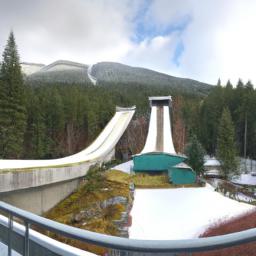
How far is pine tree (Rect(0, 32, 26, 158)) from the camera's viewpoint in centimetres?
2928

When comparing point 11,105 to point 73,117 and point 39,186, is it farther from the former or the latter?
point 39,186

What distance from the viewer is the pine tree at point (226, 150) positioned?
32.0 m

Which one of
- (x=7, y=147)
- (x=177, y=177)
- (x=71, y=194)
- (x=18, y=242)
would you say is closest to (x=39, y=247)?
(x=18, y=242)

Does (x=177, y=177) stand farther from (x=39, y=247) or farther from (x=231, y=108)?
(x=231, y=108)

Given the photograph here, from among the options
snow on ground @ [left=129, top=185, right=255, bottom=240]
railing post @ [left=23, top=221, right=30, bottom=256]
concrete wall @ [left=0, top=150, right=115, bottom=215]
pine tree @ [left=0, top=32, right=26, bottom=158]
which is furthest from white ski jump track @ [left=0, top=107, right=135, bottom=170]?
railing post @ [left=23, top=221, right=30, bottom=256]

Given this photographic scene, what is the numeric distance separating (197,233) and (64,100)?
33129mm

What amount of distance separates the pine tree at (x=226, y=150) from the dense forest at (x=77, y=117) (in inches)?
315

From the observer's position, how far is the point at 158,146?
31844mm

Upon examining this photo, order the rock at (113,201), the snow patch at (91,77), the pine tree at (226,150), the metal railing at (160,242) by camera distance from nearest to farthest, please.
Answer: the metal railing at (160,242) → the rock at (113,201) → the pine tree at (226,150) → the snow patch at (91,77)

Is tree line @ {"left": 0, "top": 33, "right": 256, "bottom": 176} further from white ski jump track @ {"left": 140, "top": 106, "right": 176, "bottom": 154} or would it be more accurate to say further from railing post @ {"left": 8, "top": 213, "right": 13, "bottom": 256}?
railing post @ {"left": 8, "top": 213, "right": 13, "bottom": 256}

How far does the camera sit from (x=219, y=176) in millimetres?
33219

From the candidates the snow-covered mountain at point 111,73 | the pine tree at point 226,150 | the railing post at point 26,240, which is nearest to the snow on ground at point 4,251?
the railing post at point 26,240

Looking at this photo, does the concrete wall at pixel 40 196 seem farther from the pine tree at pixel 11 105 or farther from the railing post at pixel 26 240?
the railing post at pixel 26 240

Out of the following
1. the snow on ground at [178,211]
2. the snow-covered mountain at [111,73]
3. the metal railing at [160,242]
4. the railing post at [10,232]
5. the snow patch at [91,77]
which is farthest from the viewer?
the snow-covered mountain at [111,73]
